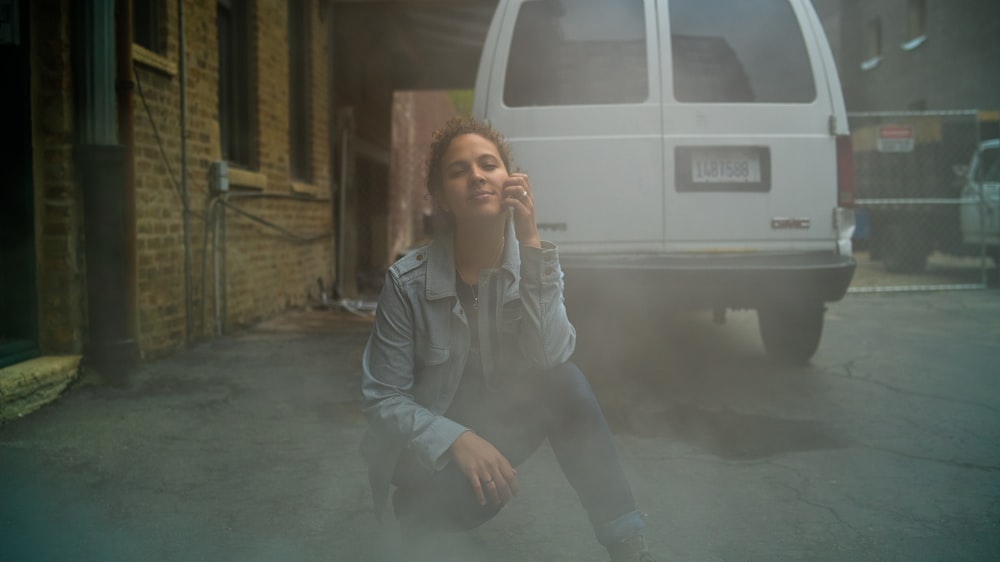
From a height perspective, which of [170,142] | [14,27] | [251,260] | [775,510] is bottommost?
[775,510]

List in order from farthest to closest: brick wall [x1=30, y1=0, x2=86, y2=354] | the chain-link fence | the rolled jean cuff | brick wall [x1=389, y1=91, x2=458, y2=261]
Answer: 1. brick wall [x1=389, y1=91, x2=458, y2=261]
2. the chain-link fence
3. brick wall [x1=30, y1=0, x2=86, y2=354]
4. the rolled jean cuff

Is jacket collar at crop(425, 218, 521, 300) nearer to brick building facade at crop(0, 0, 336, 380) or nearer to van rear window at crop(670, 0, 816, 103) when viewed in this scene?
van rear window at crop(670, 0, 816, 103)

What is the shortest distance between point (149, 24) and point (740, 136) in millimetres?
3746

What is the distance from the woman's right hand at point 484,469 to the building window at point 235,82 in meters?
5.77

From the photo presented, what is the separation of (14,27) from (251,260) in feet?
10.4

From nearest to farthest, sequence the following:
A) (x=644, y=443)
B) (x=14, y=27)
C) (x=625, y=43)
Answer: (x=644, y=443) < (x=14, y=27) < (x=625, y=43)

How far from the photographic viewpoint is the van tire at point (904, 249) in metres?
12.3

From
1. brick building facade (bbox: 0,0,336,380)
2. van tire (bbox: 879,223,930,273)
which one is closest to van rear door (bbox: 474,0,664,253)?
brick building facade (bbox: 0,0,336,380)

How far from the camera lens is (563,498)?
319 centimetres

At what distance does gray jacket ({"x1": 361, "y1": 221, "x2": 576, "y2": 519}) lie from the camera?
2.22 metres

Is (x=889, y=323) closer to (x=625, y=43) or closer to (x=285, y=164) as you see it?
(x=625, y=43)

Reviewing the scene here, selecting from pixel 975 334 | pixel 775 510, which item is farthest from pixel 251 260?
pixel 975 334

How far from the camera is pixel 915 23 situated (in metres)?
22.7

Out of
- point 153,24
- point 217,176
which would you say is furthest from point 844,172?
point 153,24
